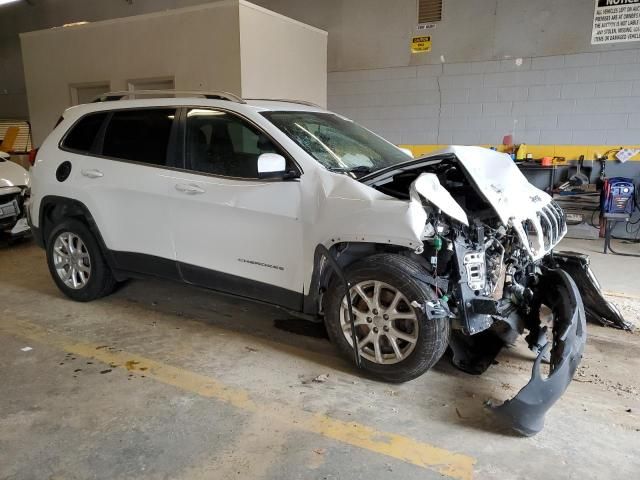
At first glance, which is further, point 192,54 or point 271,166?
point 192,54

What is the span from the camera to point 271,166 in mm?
3117

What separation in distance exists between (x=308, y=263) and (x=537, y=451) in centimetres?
167

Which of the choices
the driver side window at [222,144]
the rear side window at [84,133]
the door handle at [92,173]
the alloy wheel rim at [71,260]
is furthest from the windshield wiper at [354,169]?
the alloy wheel rim at [71,260]

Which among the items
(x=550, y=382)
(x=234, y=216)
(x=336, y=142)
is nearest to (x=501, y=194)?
(x=550, y=382)

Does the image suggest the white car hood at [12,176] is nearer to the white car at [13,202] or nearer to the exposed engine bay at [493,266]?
the white car at [13,202]

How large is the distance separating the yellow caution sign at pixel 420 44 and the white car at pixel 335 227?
4678mm

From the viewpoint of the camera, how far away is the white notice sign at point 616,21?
6.79 m

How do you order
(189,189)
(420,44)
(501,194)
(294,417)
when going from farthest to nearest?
(420,44)
(189,189)
(501,194)
(294,417)

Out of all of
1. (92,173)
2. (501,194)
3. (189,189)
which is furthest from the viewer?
(92,173)

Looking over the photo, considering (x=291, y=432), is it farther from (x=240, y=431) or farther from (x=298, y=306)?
(x=298, y=306)

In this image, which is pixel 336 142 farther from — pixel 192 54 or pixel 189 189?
pixel 192 54

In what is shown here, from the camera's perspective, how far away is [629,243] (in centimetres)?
725

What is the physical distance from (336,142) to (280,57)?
5286 millimetres

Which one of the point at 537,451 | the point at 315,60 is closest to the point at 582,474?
the point at 537,451
